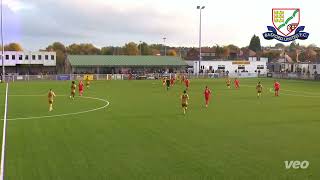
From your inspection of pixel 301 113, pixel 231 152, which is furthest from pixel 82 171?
pixel 301 113

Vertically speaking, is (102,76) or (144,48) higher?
(144,48)

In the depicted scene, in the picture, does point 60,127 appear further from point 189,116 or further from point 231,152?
point 231,152

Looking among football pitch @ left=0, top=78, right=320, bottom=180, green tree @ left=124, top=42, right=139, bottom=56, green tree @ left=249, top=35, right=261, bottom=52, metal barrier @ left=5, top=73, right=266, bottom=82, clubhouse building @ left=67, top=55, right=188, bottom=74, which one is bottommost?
football pitch @ left=0, top=78, right=320, bottom=180

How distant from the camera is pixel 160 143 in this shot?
57.3 feet

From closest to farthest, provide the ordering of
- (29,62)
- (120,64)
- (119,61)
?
(120,64) < (119,61) < (29,62)

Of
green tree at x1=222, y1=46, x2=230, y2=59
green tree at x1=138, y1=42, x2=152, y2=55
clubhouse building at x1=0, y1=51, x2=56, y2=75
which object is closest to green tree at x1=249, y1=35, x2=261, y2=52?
green tree at x1=222, y1=46, x2=230, y2=59

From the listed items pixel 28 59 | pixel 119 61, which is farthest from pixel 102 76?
pixel 28 59

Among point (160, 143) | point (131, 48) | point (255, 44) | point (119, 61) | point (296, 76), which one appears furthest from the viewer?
point (255, 44)

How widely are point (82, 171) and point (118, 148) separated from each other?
136 inches

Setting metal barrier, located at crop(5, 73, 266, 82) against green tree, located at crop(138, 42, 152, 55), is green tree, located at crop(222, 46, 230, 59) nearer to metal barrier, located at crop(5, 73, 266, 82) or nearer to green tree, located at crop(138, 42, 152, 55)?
green tree, located at crop(138, 42, 152, 55)

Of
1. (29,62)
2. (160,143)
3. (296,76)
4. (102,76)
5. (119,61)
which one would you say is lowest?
(160,143)

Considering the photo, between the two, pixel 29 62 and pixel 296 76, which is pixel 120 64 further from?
pixel 296 76

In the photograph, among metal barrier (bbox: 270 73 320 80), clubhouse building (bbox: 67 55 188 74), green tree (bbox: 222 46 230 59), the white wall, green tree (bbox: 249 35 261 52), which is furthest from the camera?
green tree (bbox: 249 35 261 52)

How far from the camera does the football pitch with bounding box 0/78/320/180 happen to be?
13070 mm
